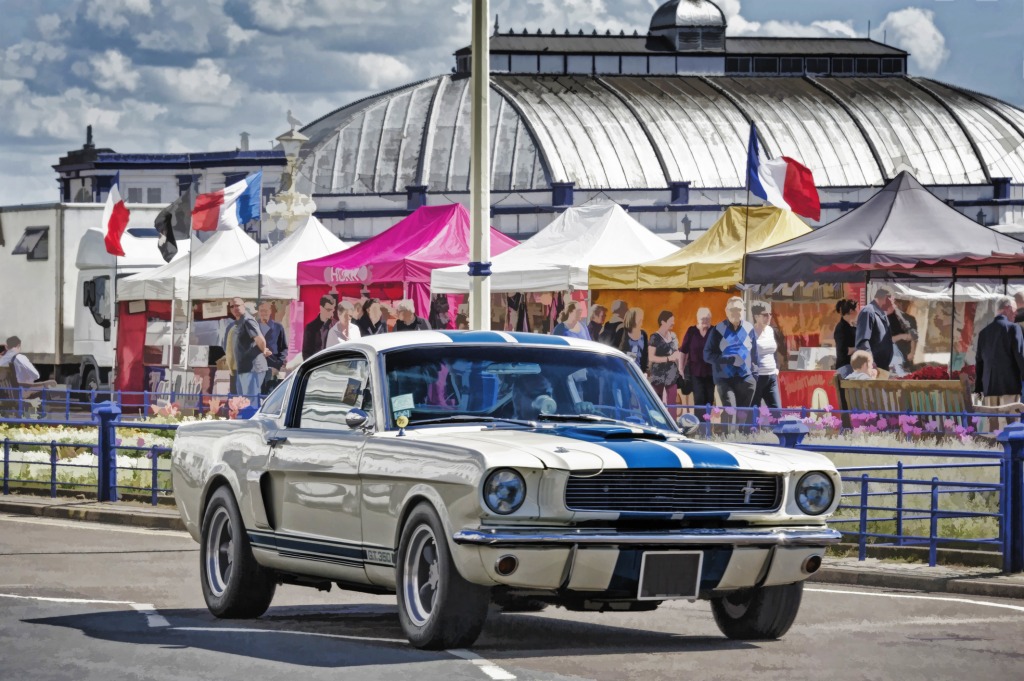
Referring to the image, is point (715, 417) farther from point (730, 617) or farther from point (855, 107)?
point (855, 107)

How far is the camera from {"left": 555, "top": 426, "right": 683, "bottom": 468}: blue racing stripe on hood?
960 centimetres

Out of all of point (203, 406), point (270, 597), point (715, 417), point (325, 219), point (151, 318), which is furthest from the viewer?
point (325, 219)

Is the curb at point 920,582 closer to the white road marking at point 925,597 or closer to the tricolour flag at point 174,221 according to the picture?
the white road marking at point 925,597

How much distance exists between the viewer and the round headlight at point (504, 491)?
9.43 metres

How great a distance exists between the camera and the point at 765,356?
2492 centimetres

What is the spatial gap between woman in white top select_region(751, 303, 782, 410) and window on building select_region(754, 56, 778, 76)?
6553cm

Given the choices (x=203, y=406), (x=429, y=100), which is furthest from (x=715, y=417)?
(x=429, y=100)

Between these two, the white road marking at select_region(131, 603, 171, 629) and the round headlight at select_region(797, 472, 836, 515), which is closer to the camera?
the round headlight at select_region(797, 472, 836, 515)

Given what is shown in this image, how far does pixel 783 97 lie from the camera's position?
266 feet

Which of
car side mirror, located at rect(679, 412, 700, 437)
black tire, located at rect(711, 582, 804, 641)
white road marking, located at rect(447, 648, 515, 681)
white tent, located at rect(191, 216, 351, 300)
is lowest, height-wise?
white road marking, located at rect(447, 648, 515, 681)

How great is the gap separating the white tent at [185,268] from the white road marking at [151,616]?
26.3 metres

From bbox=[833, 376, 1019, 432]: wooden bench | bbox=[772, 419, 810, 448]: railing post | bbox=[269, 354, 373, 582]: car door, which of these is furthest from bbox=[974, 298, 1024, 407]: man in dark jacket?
bbox=[269, 354, 373, 582]: car door

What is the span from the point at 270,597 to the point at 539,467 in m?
2.98

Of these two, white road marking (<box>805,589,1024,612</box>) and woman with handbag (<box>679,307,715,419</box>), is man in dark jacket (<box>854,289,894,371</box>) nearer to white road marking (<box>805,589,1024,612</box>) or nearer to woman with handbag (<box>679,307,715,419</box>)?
woman with handbag (<box>679,307,715,419</box>)
